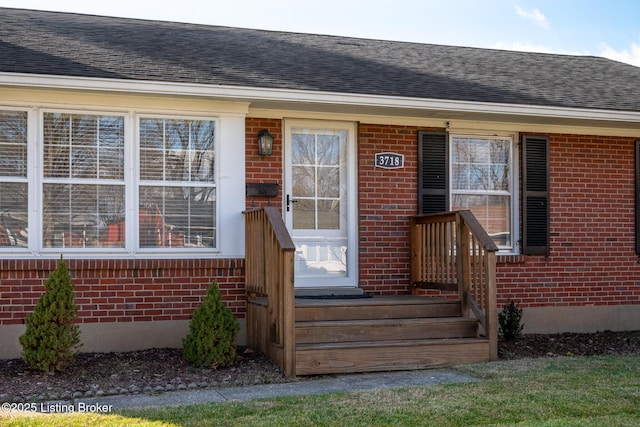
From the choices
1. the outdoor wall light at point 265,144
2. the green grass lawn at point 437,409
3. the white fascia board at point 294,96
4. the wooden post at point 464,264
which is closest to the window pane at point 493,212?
the white fascia board at point 294,96

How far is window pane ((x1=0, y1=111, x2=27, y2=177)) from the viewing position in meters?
7.98

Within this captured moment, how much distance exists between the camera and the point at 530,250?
9.72 m

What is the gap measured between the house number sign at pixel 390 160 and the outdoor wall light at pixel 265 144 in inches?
53.0

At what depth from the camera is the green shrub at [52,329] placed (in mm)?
7043

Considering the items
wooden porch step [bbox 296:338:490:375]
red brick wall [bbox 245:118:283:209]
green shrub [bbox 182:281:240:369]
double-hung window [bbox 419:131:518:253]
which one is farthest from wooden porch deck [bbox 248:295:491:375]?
double-hung window [bbox 419:131:518:253]

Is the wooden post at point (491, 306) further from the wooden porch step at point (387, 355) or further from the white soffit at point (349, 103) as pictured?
the white soffit at point (349, 103)

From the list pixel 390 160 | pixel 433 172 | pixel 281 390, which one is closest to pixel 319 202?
pixel 390 160

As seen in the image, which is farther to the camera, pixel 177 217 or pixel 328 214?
pixel 328 214

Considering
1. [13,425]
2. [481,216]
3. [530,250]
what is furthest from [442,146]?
[13,425]

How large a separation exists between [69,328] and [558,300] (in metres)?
5.97

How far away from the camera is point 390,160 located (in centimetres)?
930

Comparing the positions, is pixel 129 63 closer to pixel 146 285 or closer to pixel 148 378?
pixel 146 285

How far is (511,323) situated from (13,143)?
5855mm

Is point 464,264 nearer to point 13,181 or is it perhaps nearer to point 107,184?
point 107,184
